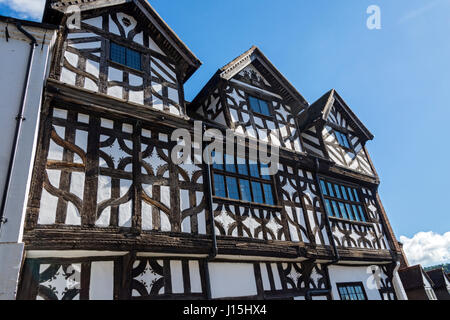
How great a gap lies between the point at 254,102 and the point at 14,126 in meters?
7.62

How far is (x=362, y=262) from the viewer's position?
1069 cm

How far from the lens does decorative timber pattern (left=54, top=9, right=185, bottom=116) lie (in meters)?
7.66

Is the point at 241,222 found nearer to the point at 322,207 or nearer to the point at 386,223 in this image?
the point at 322,207

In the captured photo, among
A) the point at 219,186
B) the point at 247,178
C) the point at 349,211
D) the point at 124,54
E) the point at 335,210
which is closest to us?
the point at 219,186

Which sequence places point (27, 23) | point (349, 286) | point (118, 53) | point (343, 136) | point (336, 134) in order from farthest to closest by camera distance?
point (343, 136)
point (336, 134)
point (349, 286)
point (118, 53)
point (27, 23)

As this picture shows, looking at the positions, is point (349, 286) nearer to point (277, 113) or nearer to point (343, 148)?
point (343, 148)

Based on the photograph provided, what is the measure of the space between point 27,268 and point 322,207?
8.53 metres

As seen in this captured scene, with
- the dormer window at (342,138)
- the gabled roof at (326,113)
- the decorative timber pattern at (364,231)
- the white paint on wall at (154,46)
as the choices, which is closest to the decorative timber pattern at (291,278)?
the decorative timber pattern at (364,231)

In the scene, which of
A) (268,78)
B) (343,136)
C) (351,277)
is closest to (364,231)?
(351,277)

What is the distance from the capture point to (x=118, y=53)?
8766 mm

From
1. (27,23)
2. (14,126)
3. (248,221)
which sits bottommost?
(248,221)

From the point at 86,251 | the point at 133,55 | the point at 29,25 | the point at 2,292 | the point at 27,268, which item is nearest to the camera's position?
the point at 2,292

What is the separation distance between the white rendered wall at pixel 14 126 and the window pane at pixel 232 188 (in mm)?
4842
